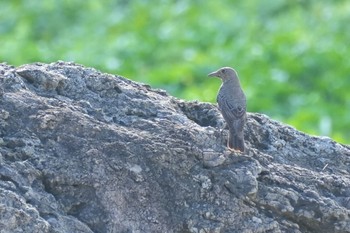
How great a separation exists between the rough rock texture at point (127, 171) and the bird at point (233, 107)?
3.3 inches

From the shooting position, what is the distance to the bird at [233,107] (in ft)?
23.7

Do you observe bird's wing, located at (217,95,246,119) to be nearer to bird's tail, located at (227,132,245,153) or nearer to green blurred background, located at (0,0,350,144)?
bird's tail, located at (227,132,245,153)

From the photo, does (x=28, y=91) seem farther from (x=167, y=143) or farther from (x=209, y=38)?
(x=209, y=38)

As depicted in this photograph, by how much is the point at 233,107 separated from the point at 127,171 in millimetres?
1156

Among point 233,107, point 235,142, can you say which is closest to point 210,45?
point 233,107

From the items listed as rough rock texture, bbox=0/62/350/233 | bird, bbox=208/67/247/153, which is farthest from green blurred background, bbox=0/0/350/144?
rough rock texture, bbox=0/62/350/233

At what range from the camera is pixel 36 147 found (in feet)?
22.4

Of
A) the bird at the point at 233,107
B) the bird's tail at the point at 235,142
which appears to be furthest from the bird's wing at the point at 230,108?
the bird's tail at the point at 235,142

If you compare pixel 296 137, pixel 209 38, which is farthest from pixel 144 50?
pixel 296 137

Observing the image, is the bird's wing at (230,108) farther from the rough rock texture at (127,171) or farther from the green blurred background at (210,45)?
the green blurred background at (210,45)

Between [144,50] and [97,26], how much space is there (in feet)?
9.61

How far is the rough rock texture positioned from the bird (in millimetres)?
83

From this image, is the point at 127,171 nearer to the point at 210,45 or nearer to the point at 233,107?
the point at 233,107

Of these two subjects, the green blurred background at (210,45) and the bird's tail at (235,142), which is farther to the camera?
the green blurred background at (210,45)
